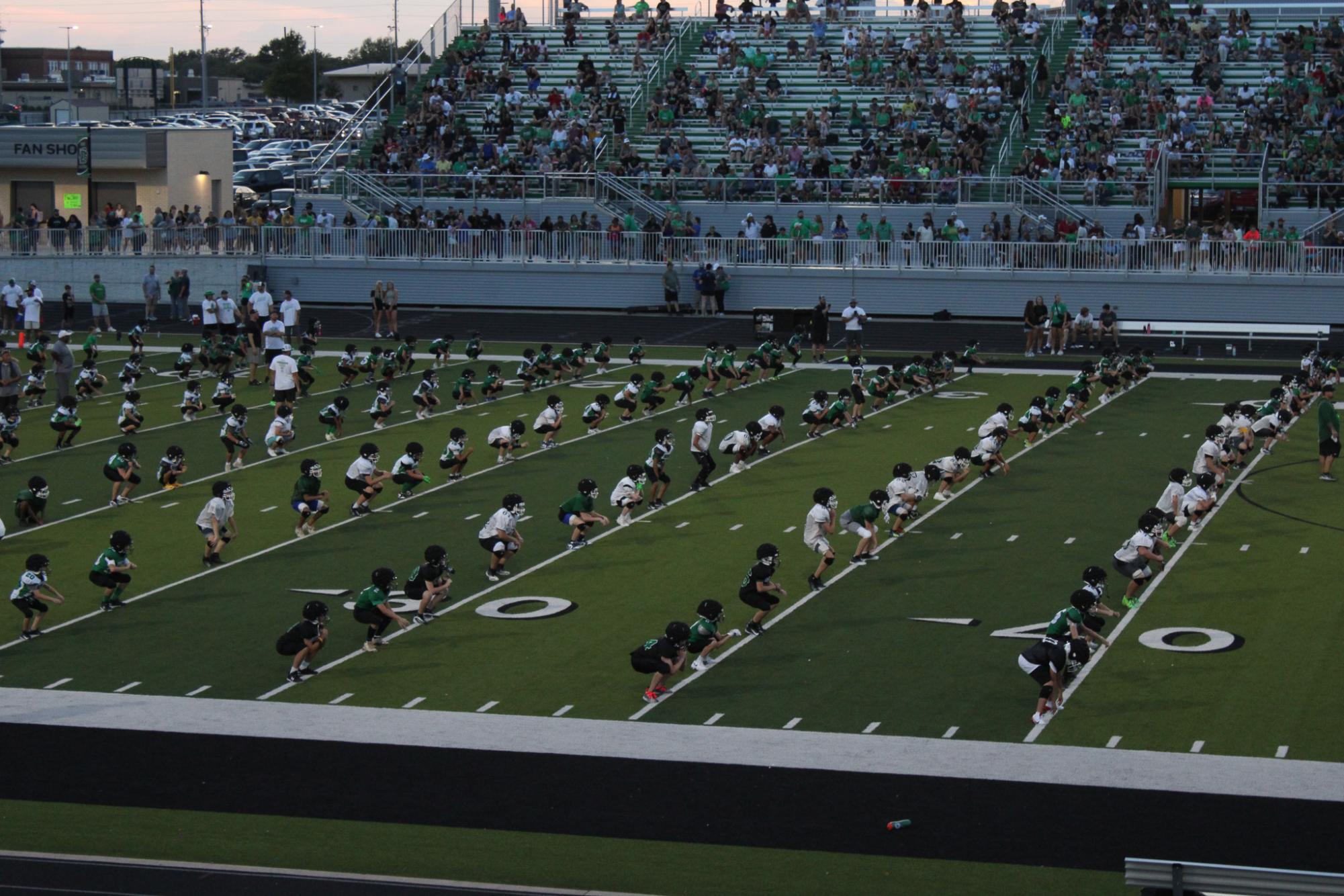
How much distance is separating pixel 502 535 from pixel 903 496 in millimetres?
5405

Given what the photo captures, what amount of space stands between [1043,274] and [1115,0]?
54.6 feet

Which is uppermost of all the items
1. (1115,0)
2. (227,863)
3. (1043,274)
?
(1115,0)

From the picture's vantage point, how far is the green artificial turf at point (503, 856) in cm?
1324

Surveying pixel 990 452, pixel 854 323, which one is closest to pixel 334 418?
pixel 990 452

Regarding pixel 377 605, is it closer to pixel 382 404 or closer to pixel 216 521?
pixel 216 521

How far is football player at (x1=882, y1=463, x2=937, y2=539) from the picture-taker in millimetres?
24000

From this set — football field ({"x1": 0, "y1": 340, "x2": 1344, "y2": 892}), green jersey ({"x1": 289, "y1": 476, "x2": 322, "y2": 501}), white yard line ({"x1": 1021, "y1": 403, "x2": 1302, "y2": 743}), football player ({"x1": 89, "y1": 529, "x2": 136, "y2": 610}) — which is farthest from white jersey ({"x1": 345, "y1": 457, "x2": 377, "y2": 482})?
white yard line ({"x1": 1021, "y1": 403, "x2": 1302, "y2": 743})

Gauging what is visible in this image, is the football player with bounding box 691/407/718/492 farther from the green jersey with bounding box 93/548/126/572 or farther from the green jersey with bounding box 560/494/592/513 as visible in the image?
the green jersey with bounding box 93/548/126/572

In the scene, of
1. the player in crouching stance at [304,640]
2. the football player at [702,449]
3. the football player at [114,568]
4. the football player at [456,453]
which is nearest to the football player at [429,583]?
the player in crouching stance at [304,640]

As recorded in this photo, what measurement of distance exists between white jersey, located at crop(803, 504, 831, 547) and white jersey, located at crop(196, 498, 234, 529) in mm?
7078

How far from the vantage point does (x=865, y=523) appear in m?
22.8

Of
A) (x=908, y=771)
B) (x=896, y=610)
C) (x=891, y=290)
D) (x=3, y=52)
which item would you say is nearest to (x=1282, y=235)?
(x=891, y=290)

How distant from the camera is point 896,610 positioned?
20625 millimetres

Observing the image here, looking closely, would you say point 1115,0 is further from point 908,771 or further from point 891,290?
point 908,771
